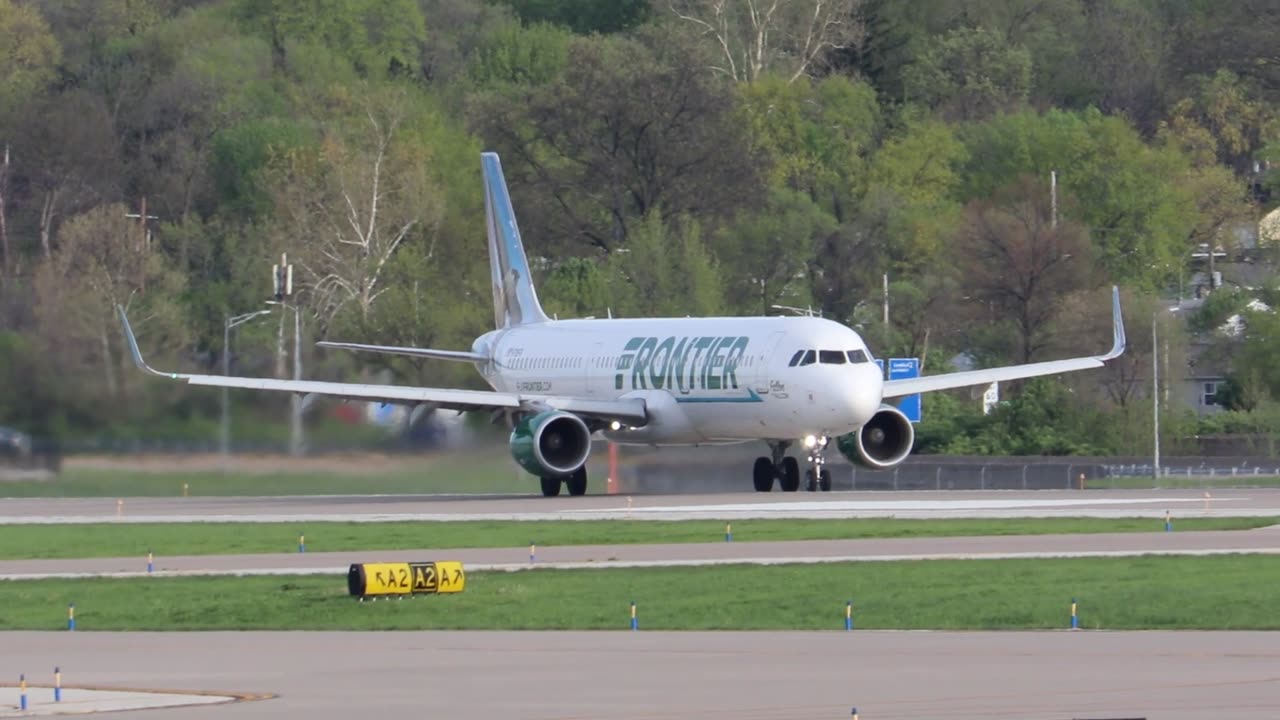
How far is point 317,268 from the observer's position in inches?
3661

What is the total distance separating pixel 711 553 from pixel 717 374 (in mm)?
16642

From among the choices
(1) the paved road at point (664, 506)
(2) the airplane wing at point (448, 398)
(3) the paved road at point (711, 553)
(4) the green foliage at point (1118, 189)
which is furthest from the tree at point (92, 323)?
(4) the green foliage at point (1118, 189)

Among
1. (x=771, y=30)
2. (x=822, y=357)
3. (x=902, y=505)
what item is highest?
(x=771, y=30)

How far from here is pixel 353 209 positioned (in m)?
92.8

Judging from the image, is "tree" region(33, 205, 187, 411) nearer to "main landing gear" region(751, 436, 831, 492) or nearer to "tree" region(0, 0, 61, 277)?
"main landing gear" region(751, 436, 831, 492)

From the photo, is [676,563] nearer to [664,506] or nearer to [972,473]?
[664,506]

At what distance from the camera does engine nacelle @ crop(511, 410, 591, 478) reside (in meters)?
48.5
